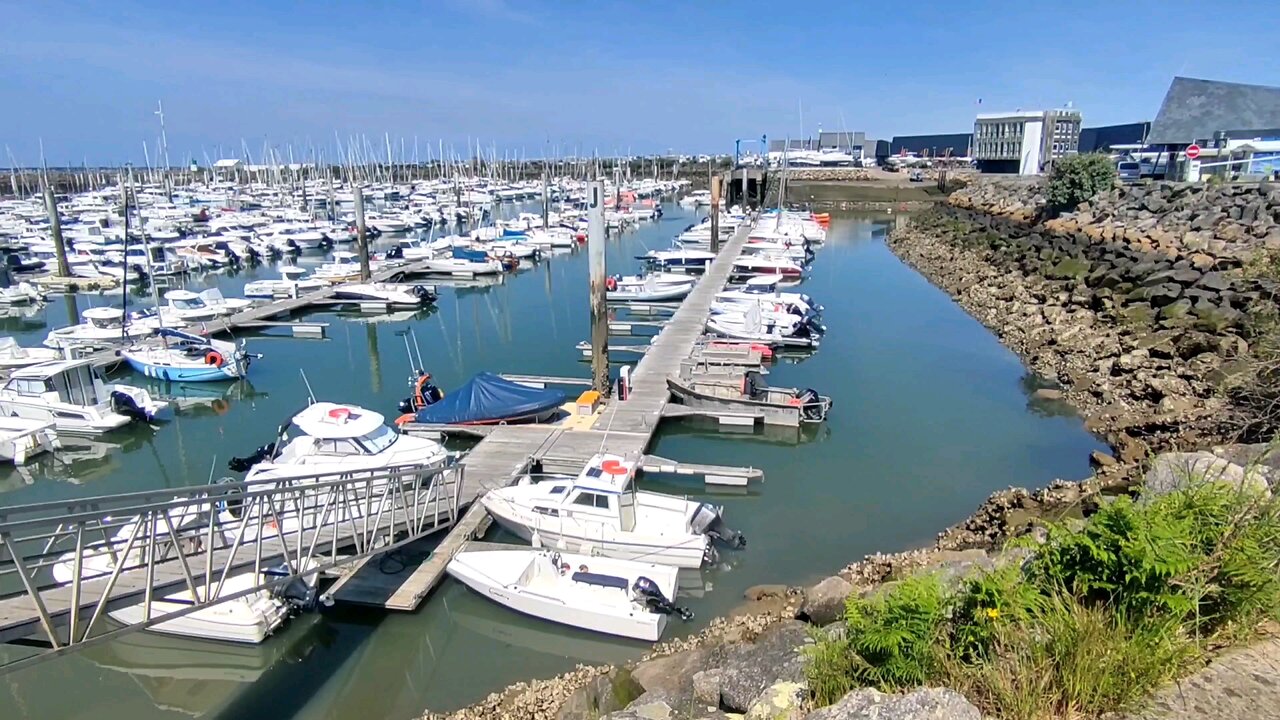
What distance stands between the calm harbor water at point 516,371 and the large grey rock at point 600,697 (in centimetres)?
168

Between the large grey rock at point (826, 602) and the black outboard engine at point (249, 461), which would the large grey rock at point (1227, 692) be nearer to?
the large grey rock at point (826, 602)

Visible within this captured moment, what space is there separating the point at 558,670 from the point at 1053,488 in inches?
460

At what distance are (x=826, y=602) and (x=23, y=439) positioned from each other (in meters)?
21.9

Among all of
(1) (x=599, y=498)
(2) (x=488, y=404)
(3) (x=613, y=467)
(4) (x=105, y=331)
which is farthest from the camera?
(4) (x=105, y=331)

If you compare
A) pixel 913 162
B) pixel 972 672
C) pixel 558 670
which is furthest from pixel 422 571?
pixel 913 162

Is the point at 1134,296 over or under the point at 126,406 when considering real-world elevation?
over

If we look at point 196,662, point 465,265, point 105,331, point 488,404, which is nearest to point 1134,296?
point 488,404

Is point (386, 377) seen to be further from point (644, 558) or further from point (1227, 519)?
point (1227, 519)

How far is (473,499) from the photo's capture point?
1583 centimetres

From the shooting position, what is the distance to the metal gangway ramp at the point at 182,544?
7.83m

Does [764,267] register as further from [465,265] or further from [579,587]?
[579,587]

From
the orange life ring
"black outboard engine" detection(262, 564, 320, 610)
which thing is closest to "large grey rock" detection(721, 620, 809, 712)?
the orange life ring

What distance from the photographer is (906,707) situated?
5242 millimetres

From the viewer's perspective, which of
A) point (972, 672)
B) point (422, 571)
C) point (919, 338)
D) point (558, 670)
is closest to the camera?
point (972, 672)
